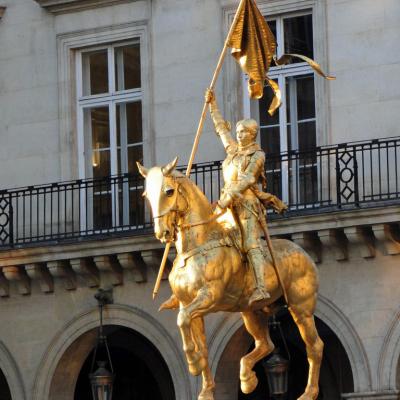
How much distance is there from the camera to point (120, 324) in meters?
30.4

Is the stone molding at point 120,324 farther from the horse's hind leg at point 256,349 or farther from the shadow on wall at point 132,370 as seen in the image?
the horse's hind leg at point 256,349

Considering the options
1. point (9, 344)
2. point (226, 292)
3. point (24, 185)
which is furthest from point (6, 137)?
point (226, 292)

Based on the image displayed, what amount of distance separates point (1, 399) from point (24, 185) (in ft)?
9.90

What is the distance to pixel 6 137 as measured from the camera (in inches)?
1261

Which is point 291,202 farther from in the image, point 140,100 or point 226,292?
point 226,292

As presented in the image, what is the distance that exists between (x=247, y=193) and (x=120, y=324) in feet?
34.8

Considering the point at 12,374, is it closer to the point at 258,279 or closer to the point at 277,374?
the point at 277,374

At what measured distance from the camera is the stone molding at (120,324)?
29750 mm

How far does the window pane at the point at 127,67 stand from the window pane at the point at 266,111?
2.00m

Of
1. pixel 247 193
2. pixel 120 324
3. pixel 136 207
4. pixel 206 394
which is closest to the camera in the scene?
pixel 206 394

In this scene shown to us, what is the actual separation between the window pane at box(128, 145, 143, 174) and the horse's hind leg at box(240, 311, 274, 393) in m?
10.7

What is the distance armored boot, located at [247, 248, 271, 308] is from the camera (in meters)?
19.7

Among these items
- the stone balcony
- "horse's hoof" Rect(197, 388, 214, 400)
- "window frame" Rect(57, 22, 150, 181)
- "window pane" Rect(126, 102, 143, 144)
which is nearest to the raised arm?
"horse's hoof" Rect(197, 388, 214, 400)

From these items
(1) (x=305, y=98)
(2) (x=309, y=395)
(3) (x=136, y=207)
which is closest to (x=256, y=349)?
(2) (x=309, y=395)
